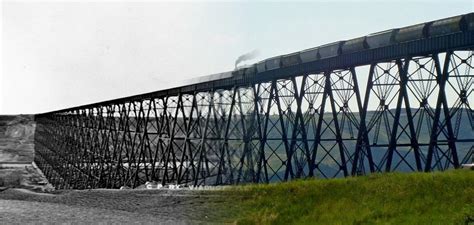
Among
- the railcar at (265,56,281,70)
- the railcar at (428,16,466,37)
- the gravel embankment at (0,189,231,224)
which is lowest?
the gravel embankment at (0,189,231,224)

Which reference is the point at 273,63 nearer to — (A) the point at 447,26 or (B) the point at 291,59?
(B) the point at 291,59

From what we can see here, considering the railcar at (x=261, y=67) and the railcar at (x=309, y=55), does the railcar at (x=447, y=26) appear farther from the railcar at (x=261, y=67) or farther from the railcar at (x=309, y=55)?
the railcar at (x=261, y=67)

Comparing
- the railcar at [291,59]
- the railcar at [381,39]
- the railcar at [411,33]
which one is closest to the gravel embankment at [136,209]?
the railcar at [291,59]

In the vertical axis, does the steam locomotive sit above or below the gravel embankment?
above

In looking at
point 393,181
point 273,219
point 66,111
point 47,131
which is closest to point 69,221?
point 273,219

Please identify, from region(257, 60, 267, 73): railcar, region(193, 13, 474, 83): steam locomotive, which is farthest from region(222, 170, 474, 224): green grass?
region(257, 60, 267, 73): railcar

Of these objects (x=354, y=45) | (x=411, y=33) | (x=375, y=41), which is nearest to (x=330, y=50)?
(x=354, y=45)

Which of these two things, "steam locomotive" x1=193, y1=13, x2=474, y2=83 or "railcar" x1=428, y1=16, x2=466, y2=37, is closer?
"railcar" x1=428, y1=16, x2=466, y2=37

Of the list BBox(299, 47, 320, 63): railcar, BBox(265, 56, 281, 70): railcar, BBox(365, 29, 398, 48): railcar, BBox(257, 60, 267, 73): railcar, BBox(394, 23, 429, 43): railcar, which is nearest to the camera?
BBox(394, 23, 429, 43): railcar

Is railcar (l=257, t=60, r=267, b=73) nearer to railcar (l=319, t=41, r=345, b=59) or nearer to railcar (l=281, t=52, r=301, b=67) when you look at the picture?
railcar (l=281, t=52, r=301, b=67)

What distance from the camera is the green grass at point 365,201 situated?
13012 mm

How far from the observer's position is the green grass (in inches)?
512

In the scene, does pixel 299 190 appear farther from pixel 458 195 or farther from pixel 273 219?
pixel 458 195

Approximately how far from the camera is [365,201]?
48.4ft
